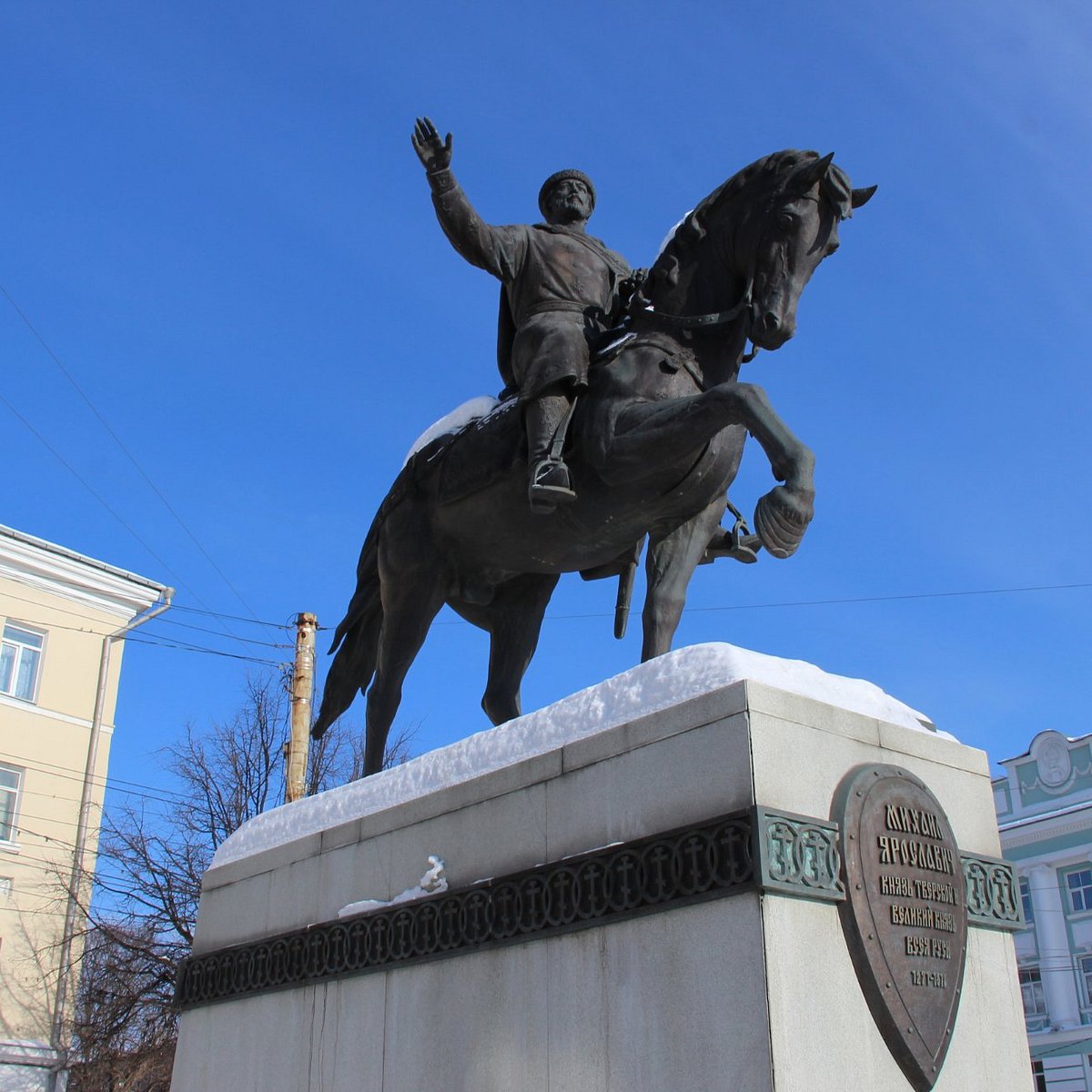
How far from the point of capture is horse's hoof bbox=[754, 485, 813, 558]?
4746 mm

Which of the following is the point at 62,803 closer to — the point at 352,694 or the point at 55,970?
the point at 55,970

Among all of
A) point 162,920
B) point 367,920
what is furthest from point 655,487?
point 162,920

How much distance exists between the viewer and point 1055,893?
32.6 meters

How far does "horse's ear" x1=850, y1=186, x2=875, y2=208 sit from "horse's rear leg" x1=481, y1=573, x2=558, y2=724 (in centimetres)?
260

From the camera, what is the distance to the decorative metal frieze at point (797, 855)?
141 inches

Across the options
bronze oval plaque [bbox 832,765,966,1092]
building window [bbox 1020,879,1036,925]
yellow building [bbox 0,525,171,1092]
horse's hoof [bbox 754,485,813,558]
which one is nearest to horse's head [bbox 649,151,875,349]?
horse's hoof [bbox 754,485,813,558]

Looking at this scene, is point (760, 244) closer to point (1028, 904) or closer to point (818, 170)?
point (818, 170)

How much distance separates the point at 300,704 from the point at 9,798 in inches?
505

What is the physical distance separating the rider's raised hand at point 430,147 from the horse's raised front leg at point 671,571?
2244 mm

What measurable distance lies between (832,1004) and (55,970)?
2408 centimetres

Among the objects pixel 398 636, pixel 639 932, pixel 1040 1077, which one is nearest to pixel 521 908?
pixel 639 932

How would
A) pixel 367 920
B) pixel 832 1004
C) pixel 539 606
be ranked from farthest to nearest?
pixel 539 606 → pixel 367 920 → pixel 832 1004

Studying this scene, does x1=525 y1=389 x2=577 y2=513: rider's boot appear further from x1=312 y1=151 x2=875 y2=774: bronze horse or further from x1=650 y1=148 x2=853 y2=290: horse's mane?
x1=650 y1=148 x2=853 y2=290: horse's mane

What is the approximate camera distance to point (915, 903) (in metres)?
3.98
